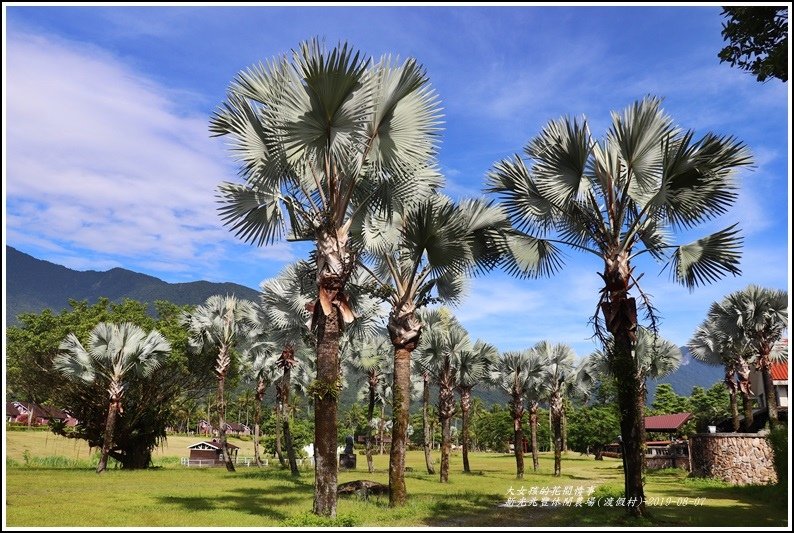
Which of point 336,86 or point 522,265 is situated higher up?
point 336,86

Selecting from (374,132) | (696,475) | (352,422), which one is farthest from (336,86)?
(352,422)

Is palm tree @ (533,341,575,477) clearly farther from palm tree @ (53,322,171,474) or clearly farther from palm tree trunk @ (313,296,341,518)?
palm tree trunk @ (313,296,341,518)

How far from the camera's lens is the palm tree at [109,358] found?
33500 mm

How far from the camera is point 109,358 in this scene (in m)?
33.9

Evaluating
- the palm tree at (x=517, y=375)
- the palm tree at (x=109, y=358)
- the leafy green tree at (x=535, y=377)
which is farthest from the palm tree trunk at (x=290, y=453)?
the leafy green tree at (x=535, y=377)

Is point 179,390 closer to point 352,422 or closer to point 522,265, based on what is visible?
point 522,265

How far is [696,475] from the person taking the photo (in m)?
27.7

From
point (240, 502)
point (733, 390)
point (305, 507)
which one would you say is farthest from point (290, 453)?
point (733, 390)

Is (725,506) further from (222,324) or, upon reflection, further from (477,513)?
(222,324)

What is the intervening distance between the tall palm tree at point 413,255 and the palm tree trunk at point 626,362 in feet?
14.3

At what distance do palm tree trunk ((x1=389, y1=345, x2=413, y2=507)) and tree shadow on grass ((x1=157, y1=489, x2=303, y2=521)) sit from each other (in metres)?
3.16

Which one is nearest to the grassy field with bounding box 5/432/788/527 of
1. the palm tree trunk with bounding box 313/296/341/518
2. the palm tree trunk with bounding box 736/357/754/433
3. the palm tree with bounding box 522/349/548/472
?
the palm tree trunk with bounding box 313/296/341/518

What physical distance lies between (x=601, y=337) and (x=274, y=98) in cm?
919

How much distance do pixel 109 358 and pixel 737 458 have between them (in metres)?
31.9
